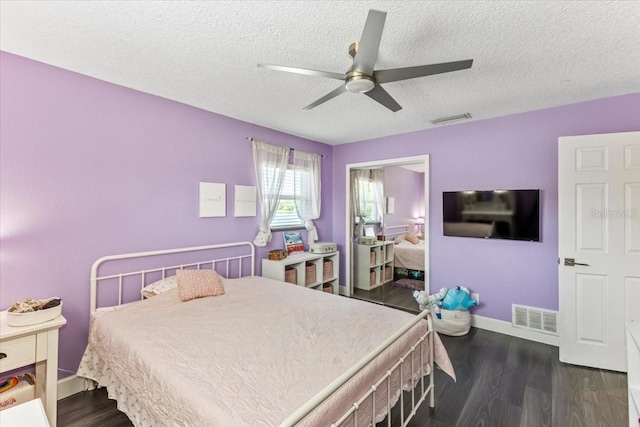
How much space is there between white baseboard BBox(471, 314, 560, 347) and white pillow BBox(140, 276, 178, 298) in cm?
334

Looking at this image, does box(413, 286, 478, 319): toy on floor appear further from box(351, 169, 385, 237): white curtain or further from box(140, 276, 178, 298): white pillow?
box(140, 276, 178, 298): white pillow

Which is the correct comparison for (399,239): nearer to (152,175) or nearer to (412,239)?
(412,239)

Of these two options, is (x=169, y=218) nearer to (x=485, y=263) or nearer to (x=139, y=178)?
(x=139, y=178)

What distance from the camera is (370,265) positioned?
16.1ft

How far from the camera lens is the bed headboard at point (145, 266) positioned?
2.33 metres

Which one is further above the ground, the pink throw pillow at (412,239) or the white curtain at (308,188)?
the white curtain at (308,188)

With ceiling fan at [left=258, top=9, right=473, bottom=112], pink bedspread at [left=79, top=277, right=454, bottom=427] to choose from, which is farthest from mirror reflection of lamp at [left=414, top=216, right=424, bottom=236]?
ceiling fan at [left=258, top=9, right=473, bottom=112]

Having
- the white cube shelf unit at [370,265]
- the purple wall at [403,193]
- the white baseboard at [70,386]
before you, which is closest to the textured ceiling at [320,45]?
the white baseboard at [70,386]

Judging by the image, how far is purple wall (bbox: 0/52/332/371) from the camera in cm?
196

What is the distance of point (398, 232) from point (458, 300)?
318 cm

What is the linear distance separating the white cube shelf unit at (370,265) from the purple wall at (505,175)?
132 cm

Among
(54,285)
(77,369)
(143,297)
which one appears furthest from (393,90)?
(77,369)

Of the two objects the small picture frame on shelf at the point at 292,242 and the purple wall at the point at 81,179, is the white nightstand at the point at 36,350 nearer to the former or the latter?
the purple wall at the point at 81,179

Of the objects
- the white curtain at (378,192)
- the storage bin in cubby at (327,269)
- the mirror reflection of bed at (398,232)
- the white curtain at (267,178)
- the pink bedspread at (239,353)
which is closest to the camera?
the pink bedspread at (239,353)
